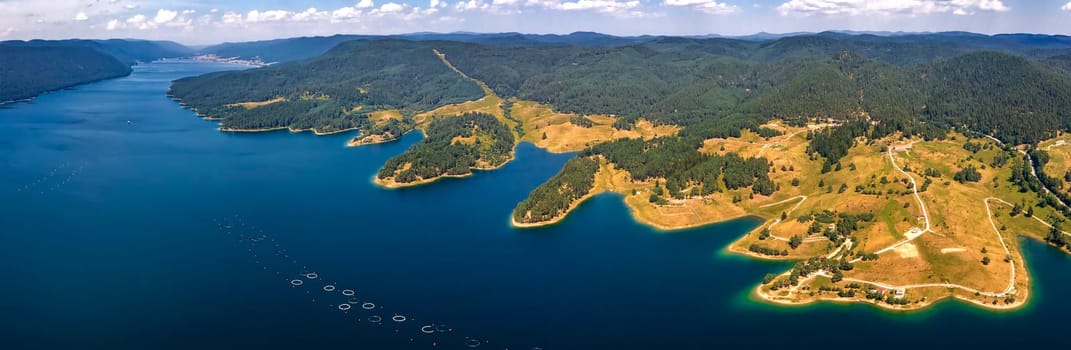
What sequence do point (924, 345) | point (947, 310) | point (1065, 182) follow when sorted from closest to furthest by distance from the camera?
point (924, 345)
point (947, 310)
point (1065, 182)

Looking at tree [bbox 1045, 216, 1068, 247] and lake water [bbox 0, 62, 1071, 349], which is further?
tree [bbox 1045, 216, 1068, 247]

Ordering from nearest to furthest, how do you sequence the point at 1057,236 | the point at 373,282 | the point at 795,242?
the point at 373,282, the point at 795,242, the point at 1057,236

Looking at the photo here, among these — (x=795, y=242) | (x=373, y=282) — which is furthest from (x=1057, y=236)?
(x=373, y=282)

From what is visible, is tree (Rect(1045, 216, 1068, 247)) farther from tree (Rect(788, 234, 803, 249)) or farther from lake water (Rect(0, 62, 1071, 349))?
tree (Rect(788, 234, 803, 249))

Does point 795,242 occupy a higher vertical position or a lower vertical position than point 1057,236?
higher

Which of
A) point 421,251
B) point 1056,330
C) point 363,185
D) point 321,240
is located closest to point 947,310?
point 1056,330

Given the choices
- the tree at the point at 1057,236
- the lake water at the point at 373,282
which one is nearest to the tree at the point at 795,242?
the lake water at the point at 373,282

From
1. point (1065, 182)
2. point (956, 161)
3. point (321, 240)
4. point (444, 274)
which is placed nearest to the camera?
point (444, 274)

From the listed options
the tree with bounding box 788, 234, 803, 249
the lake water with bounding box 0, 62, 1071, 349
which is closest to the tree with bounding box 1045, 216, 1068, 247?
the lake water with bounding box 0, 62, 1071, 349

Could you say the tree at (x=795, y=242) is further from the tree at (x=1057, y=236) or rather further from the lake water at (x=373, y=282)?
the tree at (x=1057, y=236)

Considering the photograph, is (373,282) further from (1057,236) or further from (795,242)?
(1057,236)

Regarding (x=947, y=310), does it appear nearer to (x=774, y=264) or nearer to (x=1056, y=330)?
(x=1056, y=330)
